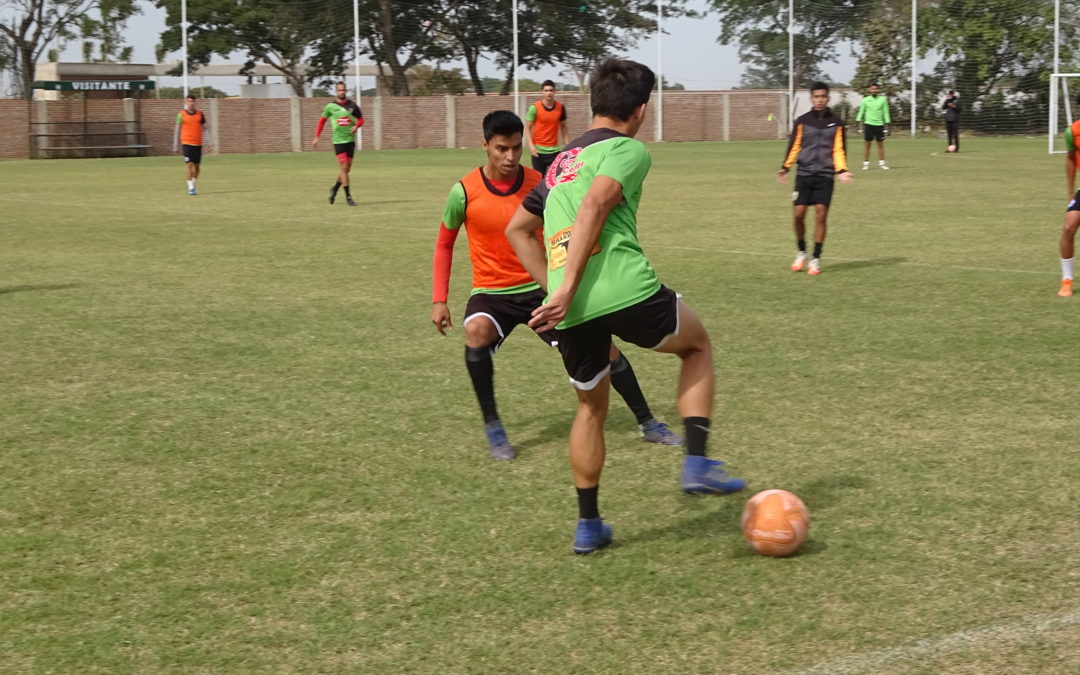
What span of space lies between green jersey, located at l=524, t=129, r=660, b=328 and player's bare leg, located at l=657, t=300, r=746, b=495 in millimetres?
275

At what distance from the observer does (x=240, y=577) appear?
5.11 meters

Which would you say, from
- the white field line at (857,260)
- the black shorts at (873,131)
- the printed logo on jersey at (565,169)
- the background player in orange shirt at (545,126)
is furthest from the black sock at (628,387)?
the black shorts at (873,131)

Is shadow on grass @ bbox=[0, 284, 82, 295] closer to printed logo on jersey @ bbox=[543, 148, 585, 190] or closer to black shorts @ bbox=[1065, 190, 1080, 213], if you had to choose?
printed logo on jersey @ bbox=[543, 148, 585, 190]

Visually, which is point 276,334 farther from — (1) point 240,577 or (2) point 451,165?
(2) point 451,165

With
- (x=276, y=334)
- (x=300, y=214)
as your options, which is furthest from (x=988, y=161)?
(x=276, y=334)

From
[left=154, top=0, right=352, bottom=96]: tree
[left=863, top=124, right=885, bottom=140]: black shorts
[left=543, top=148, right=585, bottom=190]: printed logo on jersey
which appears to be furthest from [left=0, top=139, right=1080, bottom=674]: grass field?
[left=154, top=0, right=352, bottom=96]: tree

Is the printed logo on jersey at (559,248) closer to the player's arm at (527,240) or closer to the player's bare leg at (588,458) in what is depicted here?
the player's arm at (527,240)

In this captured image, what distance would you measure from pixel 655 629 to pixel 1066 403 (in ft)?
14.0

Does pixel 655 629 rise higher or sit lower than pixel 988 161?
lower

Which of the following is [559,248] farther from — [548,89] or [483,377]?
[548,89]

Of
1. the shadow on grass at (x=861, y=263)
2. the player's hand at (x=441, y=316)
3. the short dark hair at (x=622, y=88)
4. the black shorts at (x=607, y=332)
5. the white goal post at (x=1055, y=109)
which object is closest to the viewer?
the short dark hair at (x=622, y=88)

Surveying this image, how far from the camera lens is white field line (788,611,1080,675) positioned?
4.15 m

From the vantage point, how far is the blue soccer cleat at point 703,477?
5223 mm

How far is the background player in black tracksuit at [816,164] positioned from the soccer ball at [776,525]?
8900 mm
